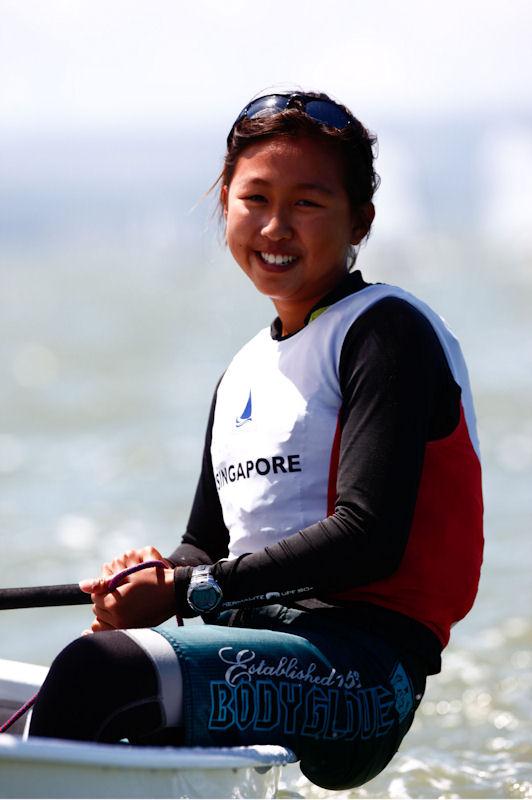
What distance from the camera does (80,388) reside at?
55.6 ft

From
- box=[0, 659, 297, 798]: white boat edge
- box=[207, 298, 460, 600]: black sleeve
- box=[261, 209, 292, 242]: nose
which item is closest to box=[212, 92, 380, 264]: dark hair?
box=[261, 209, 292, 242]: nose

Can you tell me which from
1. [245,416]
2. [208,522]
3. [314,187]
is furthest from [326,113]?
[208,522]

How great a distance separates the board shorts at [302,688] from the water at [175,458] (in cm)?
115

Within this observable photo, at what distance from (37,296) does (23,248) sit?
27391 mm

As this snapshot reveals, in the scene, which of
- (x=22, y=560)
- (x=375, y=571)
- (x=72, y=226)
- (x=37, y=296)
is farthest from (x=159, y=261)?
(x=375, y=571)

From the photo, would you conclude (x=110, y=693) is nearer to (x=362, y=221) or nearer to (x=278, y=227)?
(x=278, y=227)

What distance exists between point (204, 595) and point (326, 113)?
1042mm

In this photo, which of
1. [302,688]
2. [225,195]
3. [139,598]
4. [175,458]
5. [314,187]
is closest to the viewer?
[302,688]

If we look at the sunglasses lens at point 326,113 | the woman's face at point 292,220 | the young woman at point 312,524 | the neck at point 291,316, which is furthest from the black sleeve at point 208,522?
the sunglasses lens at point 326,113

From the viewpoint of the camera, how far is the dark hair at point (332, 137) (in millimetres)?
2803

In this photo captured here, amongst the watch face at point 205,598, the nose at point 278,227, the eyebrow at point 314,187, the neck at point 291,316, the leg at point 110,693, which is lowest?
the leg at point 110,693

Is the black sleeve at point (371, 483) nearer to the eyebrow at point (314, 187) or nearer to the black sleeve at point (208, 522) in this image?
the eyebrow at point (314, 187)

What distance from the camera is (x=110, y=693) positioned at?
2.37 metres

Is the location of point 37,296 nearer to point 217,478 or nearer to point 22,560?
point 22,560
